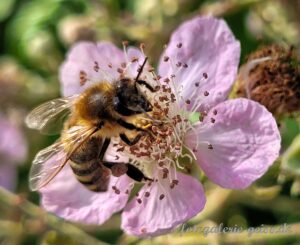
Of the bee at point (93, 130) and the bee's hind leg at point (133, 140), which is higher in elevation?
the bee at point (93, 130)

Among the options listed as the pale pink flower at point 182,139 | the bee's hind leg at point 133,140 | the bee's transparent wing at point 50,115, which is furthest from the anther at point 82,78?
the bee's hind leg at point 133,140

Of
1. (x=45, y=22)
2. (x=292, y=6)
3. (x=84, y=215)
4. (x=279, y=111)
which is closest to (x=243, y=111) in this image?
(x=279, y=111)

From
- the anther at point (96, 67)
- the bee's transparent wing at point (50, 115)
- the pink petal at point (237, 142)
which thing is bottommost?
the pink petal at point (237, 142)

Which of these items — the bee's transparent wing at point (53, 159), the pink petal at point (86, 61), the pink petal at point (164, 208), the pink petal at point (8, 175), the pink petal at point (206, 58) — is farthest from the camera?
the pink petal at point (8, 175)

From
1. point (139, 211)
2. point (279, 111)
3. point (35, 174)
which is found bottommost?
point (139, 211)

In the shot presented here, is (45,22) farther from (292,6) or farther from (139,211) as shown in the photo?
(139,211)

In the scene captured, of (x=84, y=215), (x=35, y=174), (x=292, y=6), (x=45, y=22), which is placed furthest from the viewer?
(x=45, y=22)

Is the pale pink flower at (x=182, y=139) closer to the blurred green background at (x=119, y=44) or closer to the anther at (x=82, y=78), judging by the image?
the anther at (x=82, y=78)
